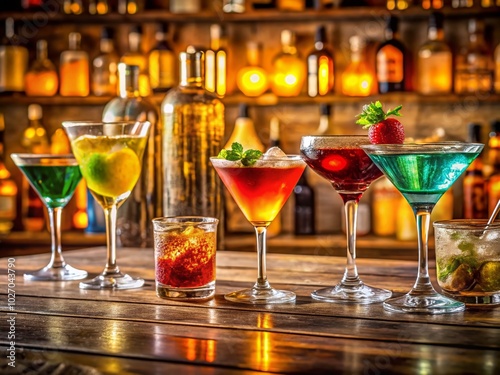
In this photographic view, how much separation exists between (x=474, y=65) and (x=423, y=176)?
184 cm

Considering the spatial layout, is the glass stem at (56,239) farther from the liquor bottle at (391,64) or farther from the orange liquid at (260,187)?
the liquor bottle at (391,64)

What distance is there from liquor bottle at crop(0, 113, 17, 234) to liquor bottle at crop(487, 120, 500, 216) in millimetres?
1734

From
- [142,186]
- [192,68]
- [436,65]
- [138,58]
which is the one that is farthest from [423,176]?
[138,58]

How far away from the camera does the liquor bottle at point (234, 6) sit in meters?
2.84

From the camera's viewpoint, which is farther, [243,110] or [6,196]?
[6,196]

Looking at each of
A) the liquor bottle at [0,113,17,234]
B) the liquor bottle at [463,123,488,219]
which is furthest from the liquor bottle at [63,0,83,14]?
the liquor bottle at [463,123,488,219]

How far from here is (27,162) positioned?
1418 mm

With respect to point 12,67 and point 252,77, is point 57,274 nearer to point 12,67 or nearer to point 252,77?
point 252,77

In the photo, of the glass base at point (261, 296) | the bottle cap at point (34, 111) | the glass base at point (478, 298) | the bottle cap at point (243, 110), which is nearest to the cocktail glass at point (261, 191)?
the glass base at point (261, 296)

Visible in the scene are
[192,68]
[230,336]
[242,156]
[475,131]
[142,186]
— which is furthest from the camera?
[475,131]

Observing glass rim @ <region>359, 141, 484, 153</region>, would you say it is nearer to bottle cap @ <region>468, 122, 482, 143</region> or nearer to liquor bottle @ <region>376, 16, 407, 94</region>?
bottle cap @ <region>468, 122, 482, 143</region>

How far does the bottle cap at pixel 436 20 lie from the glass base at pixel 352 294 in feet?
5.64

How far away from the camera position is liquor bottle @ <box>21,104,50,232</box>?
2.97 meters

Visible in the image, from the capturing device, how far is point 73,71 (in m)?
2.99
